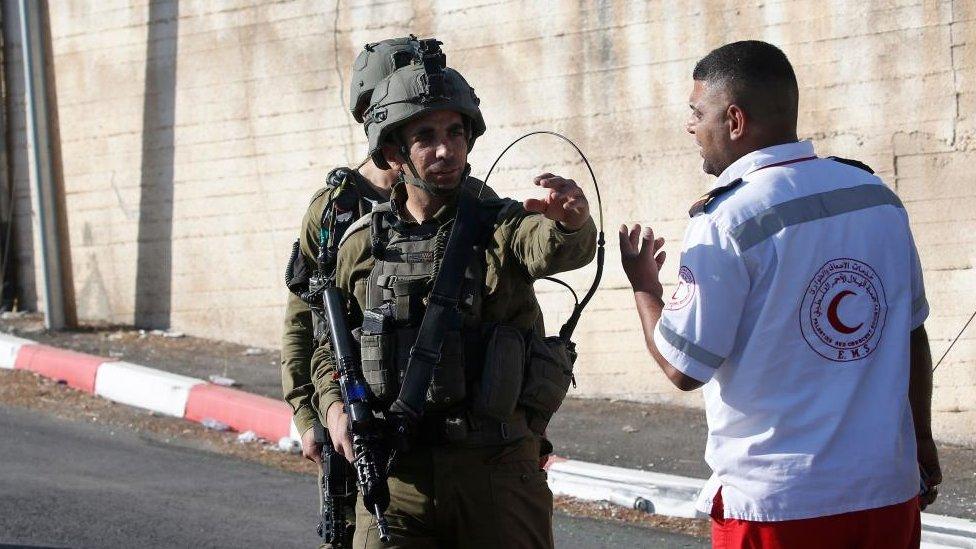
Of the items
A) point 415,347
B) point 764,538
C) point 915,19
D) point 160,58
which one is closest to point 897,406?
point 764,538

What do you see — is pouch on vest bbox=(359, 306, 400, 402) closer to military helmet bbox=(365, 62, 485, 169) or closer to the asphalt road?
military helmet bbox=(365, 62, 485, 169)

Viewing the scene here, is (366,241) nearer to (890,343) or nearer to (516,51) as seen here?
(890,343)

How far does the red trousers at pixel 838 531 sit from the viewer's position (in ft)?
7.72

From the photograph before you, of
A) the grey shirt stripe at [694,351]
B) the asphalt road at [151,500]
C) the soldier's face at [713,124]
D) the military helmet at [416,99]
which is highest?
the military helmet at [416,99]

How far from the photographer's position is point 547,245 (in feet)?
8.91

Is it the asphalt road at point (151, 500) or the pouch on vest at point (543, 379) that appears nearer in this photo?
the pouch on vest at point (543, 379)

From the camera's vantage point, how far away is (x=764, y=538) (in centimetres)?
238

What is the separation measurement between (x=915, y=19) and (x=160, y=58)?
18.5 ft

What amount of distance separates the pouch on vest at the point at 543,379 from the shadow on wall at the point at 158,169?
7025 millimetres

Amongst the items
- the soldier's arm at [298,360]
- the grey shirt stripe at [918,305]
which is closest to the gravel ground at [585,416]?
the soldier's arm at [298,360]

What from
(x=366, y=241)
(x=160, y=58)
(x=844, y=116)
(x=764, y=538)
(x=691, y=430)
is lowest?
(x=691, y=430)

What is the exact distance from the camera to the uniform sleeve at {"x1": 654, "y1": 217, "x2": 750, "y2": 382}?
2352 millimetres

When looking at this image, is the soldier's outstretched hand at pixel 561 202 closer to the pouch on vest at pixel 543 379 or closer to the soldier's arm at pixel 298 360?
the pouch on vest at pixel 543 379

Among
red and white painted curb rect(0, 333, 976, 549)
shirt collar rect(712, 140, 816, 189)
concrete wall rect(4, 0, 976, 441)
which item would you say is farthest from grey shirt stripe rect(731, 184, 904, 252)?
concrete wall rect(4, 0, 976, 441)
